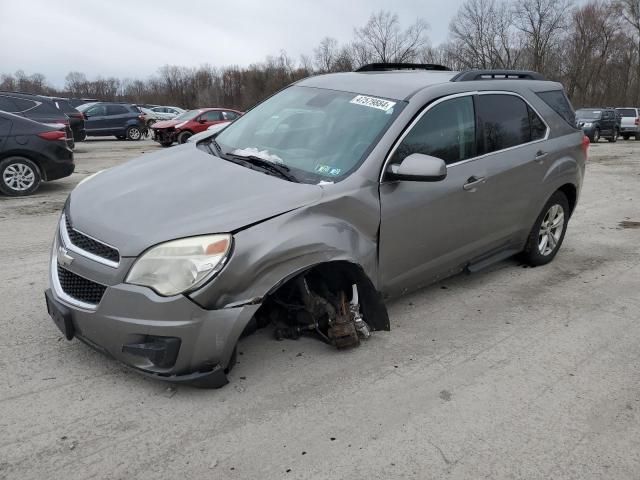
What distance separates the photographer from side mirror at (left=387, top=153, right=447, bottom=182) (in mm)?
3271

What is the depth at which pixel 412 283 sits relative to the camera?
3.81 meters

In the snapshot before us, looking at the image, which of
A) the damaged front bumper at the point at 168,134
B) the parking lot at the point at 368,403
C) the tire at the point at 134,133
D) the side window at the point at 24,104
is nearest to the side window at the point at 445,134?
the parking lot at the point at 368,403

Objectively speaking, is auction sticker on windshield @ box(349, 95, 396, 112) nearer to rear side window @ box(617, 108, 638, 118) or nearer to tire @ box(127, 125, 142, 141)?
tire @ box(127, 125, 142, 141)

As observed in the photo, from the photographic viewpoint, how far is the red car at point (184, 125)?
18.9 metres

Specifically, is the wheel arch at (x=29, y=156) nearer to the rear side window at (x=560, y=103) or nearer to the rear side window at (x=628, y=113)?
the rear side window at (x=560, y=103)

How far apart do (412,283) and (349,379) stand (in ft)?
3.23

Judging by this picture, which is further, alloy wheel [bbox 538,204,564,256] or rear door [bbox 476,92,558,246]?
alloy wheel [bbox 538,204,564,256]

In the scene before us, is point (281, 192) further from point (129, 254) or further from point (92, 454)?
point (92, 454)

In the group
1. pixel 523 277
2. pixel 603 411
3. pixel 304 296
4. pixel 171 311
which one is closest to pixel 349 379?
pixel 304 296

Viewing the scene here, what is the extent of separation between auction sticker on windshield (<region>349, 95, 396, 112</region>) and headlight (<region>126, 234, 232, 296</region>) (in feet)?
5.66

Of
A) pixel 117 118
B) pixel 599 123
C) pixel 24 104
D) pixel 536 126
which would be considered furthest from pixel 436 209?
pixel 599 123

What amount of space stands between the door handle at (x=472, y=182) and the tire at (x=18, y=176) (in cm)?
735

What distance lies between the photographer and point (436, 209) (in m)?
3.71

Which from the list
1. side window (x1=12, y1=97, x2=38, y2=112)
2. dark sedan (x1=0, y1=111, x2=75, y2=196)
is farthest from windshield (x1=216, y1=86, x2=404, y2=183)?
side window (x1=12, y1=97, x2=38, y2=112)
